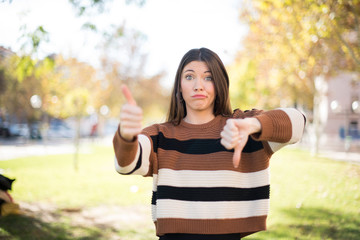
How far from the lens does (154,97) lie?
37.8 m

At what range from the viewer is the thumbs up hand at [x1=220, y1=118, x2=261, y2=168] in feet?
5.07

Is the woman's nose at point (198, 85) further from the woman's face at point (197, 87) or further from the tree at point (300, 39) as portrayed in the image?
the tree at point (300, 39)

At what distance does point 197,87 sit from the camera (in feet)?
7.05

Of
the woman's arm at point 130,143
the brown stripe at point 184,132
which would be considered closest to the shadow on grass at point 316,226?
the brown stripe at point 184,132

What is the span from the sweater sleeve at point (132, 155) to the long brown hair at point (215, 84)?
392 mm

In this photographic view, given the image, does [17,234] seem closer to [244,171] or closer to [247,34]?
[244,171]

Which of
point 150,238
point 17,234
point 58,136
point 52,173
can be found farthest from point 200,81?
point 58,136

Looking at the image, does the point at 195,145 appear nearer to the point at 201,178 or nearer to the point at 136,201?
the point at 201,178

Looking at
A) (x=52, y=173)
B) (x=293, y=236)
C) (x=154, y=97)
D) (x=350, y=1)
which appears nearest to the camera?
(x=293, y=236)

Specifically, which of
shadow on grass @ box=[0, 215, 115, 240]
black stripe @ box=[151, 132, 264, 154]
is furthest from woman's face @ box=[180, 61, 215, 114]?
shadow on grass @ box=[0, 215, 115, 240]

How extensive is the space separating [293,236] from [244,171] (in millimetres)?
3282

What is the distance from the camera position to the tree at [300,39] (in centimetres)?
663

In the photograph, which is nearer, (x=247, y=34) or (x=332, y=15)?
(x=332, y=15)

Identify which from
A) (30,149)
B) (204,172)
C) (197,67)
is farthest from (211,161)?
(30,149)
